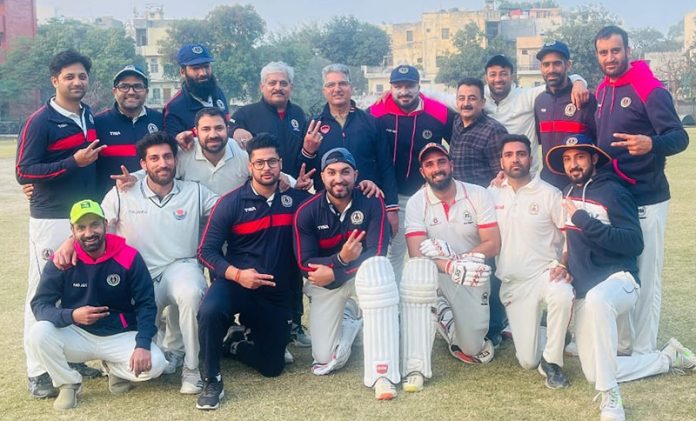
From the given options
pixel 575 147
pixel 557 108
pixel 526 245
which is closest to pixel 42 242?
pixel 526 245

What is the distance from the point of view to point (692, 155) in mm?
22406

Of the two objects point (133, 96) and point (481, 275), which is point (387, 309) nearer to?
point (481, 275)

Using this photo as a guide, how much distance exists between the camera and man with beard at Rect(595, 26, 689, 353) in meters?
4.95

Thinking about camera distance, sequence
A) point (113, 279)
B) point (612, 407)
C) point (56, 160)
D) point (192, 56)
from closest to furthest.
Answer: point (612, 407)
point (113, 279)
point (56, 160)
point (192, 56)

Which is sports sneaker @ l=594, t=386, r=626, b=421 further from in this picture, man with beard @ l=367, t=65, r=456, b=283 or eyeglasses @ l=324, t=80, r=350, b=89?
eyeglasses @ l=324, t=80, r=350, b=89

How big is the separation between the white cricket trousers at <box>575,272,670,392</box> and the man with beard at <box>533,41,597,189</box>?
1291mm

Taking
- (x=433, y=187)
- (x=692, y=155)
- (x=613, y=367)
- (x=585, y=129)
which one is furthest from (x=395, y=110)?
(x=692, y=155)

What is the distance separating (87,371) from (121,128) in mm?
1747

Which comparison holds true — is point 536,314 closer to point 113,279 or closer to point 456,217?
point 456,217

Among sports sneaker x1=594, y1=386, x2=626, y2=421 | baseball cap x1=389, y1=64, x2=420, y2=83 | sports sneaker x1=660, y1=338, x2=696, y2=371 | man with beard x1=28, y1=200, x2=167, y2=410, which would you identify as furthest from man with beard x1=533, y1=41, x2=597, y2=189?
man with beard x1=28, y1=200, x2=167, y2=410

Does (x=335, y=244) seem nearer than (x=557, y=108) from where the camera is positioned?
Yes

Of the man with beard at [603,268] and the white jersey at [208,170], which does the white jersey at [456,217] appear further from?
the white jersey at [208,170]

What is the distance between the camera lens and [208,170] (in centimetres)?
558

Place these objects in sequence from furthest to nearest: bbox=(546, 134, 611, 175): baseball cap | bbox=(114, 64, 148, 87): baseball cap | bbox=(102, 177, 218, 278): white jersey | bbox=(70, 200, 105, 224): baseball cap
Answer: bbox=(114, 64, 148, 87): baseball cap, bbox=(102, 177, 218, 278): white jersey, bbox=(546, 134, 611, 175): baseball cap, bbox=(70, 200, 105, 224): baseball cap
